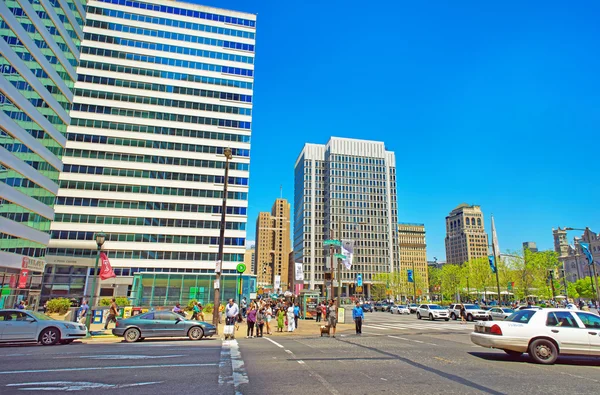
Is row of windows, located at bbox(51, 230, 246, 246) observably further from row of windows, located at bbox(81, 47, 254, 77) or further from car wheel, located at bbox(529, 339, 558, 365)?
car wheel, located at bbox(529, 339, 558, 365)

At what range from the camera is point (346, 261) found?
31625 millimetres

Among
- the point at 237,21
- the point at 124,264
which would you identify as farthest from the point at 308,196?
the point at 124,264

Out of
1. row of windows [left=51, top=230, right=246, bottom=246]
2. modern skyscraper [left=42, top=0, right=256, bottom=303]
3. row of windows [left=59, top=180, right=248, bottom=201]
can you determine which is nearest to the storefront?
modern skyscraper [left=42, top=0, right=256, bottom=303]

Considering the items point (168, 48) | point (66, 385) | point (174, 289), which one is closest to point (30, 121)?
point (174, 289)

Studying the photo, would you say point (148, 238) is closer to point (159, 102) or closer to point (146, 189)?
point (146, 189)

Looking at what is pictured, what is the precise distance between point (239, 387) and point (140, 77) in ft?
217

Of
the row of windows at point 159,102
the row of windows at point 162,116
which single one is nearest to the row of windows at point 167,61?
the row of windows at point 159,102

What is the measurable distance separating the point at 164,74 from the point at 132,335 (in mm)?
57009

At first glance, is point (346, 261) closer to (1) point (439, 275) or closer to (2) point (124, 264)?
(2) point (124, 264)

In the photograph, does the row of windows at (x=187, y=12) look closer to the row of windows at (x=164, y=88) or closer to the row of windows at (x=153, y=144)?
the row of windows at (x=164, y=88)

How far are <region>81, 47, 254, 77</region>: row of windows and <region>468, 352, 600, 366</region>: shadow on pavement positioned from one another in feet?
212

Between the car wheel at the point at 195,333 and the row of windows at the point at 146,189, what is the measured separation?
4727cm

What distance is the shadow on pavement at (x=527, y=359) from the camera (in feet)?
37.1

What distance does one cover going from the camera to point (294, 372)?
8961mm
